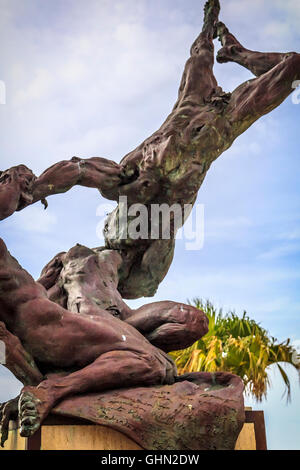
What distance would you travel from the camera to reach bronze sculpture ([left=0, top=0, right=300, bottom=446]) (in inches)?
113

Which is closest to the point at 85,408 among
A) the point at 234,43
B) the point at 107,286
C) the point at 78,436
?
the point at 78,436

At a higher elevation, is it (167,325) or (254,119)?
(254,119)

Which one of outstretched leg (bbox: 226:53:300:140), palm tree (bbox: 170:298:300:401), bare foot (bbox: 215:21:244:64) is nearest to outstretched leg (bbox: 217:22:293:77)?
bare foot (bbox: 215:21:244:64)

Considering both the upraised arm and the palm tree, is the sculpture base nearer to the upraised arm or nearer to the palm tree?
the upraised arm

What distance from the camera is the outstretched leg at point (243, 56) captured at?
4.12 metres

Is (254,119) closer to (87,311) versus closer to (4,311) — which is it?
(87,311)

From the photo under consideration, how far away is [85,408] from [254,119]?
2468 millimetres

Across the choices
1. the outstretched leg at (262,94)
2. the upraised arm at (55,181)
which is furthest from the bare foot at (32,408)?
the outstretched leg at (262,94)

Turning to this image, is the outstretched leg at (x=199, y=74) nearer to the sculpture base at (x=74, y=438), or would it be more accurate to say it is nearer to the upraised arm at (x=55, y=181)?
the upraised arm at (x=55, y=181)

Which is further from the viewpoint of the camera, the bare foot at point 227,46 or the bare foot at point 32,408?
the bare foot at point 227,46

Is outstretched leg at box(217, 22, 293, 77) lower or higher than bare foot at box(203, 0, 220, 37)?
lower

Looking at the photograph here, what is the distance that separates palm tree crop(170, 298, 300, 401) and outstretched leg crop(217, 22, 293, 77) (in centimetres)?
453

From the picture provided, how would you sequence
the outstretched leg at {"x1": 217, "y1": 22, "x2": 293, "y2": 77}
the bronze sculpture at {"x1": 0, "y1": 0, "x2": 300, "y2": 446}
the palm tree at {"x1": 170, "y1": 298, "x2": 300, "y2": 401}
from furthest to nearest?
the palm tree at {"x1": 170, "y1": 298, "x2": 300, "y2": 401} → the outstretched leg at {"x1": 217, "y1": 22, "x2": 293, "y2": 77} → the bronze sculpture at {"x1": 0, "y1": 0, "x2": 300, "y2": 446}

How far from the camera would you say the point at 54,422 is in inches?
105
